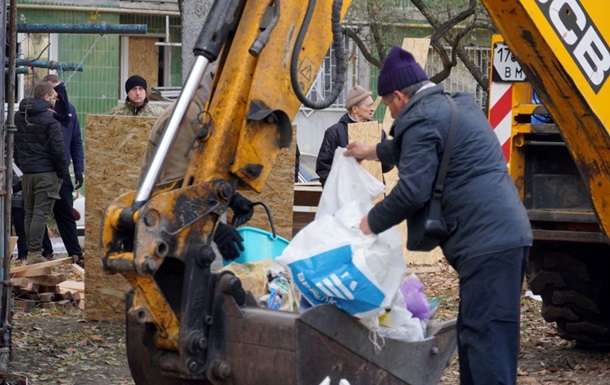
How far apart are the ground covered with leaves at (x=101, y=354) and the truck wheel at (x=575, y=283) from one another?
0.29 meters

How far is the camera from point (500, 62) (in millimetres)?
8336

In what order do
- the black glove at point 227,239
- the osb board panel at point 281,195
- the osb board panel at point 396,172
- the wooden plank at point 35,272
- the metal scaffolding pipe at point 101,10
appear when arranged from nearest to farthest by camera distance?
the black glove at point 227,239, the osb board panel at point 281,195, the wooden plank at point 35,272, the osb board panel at point 396,172, the metal scaffolding pipe at point 101,10

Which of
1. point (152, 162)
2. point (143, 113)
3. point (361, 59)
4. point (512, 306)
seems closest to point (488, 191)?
point (512, 306)

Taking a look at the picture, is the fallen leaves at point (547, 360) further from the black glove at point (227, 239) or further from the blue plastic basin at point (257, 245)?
the black glove at point (227, 239)

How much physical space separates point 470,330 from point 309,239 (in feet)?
2.81

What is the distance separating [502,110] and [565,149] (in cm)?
56

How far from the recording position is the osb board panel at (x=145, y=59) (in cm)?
2877

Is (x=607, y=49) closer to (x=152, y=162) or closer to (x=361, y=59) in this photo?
(x=152, y=162)

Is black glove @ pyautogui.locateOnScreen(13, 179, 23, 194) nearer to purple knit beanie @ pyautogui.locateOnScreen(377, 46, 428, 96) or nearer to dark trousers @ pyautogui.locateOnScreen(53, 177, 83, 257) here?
dark trousers @ pyautogui.locateOnScreen(53, 177, 83, 257)

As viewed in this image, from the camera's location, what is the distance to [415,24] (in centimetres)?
2595

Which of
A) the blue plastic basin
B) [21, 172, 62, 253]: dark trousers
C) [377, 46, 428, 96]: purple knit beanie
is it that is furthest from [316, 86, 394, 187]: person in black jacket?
[377, 46, 428, 96]: purple knit beanie

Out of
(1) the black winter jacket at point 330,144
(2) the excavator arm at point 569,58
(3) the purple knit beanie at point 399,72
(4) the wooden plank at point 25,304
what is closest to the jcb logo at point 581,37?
(2) the excavator arm at point 569,58

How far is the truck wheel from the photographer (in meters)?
8.21

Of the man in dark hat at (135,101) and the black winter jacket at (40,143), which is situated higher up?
the man in dark hat at (135,101)
